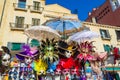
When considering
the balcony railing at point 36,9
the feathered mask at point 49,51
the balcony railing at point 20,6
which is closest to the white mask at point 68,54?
the feathered mask at point 49,51

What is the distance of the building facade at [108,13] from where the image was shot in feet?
102

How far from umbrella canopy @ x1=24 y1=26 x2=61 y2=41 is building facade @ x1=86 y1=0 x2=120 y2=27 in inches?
896

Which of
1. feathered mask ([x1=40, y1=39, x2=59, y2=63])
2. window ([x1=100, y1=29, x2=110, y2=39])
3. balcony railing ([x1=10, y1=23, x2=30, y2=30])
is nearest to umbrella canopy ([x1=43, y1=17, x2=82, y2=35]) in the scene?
feathered mask ([x1=40, y1=39, x2=59, y2=63])

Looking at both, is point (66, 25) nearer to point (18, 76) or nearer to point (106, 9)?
point (18, 76)

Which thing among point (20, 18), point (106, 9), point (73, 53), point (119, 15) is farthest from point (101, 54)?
point (106, 9)

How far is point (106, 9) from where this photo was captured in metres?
33.7

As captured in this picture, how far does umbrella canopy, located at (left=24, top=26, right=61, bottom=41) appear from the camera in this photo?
9.14m

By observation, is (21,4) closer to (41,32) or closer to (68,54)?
(41,32)

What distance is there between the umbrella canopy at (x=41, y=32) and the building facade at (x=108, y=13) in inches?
896

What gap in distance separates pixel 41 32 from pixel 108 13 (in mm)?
25279

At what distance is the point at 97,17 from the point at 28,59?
29.4 metres

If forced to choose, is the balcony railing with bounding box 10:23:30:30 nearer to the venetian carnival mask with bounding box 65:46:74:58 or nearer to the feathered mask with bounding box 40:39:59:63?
the feathered mask with bounding box 40:39:59:63

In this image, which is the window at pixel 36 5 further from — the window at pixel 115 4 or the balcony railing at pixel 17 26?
the window at pixel 115 4

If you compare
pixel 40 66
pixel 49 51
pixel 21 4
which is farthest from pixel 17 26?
pixel 40 66
